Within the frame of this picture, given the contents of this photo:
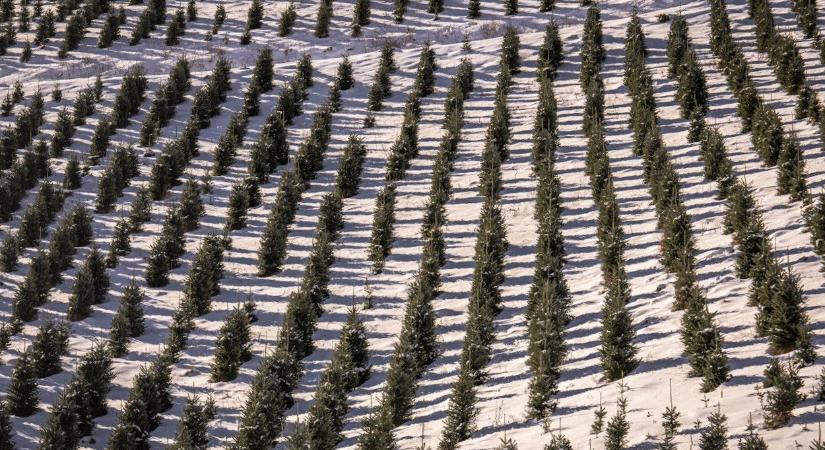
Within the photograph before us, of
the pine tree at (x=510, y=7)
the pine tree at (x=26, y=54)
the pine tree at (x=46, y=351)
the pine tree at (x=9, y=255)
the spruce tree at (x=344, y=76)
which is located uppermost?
the pine tree at (x=510, y=7)

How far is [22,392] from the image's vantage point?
17531mm

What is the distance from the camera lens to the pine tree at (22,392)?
17516 mm

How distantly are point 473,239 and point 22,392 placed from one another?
12.3m

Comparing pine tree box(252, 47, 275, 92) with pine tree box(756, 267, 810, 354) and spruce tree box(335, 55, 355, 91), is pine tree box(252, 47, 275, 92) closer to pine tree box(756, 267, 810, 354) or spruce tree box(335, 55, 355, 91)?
spruce tree box(335, 55, 355, 91)

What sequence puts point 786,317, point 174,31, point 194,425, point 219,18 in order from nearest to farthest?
point 786,317 → point 194,425 → point 174,31 → point 219,18

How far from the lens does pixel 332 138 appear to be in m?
33.8

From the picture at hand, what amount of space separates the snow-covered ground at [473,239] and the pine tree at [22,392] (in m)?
0.25

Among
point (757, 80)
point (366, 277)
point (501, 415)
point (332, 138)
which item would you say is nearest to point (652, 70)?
point (757, 80)

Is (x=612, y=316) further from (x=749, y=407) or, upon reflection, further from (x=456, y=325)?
(x=456, y=325)

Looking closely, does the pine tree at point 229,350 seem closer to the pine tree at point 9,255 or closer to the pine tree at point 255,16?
the pine tree at point 9,255

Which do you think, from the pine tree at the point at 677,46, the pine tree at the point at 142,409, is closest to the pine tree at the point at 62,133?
the pine tree at the point at 142,409

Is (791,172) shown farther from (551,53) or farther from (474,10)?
(474,10)

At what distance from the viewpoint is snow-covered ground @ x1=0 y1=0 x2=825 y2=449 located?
1523 centimetres

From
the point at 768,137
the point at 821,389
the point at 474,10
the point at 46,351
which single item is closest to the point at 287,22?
the point at 474,10
